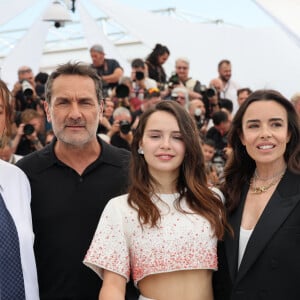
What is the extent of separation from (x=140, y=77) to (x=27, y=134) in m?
1.28

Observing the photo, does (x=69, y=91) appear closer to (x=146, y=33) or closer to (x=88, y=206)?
(x=88, y=206)

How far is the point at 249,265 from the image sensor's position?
2.12 m

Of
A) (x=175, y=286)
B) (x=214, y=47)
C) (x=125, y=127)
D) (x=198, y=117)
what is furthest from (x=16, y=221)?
(x=214, y=47)

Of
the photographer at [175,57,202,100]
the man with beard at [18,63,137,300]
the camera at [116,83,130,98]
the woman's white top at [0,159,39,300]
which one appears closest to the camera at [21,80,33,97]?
the camera at [116,83,130,98]

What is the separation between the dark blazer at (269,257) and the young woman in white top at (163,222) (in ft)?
0.20

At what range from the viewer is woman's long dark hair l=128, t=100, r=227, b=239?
2.21m

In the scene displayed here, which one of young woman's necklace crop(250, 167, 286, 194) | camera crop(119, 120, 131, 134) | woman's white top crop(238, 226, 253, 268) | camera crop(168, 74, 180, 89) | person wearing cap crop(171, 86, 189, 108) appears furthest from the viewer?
camera crop(168, 74, 180, 89)

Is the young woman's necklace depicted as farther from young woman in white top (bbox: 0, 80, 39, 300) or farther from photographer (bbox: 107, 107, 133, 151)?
photographer (bbox: 107, 107, 133, 151)

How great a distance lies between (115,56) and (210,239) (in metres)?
7.49

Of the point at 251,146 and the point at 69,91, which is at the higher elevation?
the point at 69,91

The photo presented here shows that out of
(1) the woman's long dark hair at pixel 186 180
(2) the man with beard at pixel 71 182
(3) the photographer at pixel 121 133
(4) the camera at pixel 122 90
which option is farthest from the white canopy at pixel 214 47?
(1) the woman's long dark hair at pixel 186 180

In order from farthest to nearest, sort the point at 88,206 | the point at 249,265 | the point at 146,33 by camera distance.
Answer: the point at 146,33 → the point at 88,206 → the point at 249,265

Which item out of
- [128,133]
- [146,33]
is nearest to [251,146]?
[128,133]

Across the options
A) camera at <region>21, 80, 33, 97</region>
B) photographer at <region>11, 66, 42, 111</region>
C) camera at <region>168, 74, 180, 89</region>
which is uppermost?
camera at <region>168, 74, 180, 89</region>
